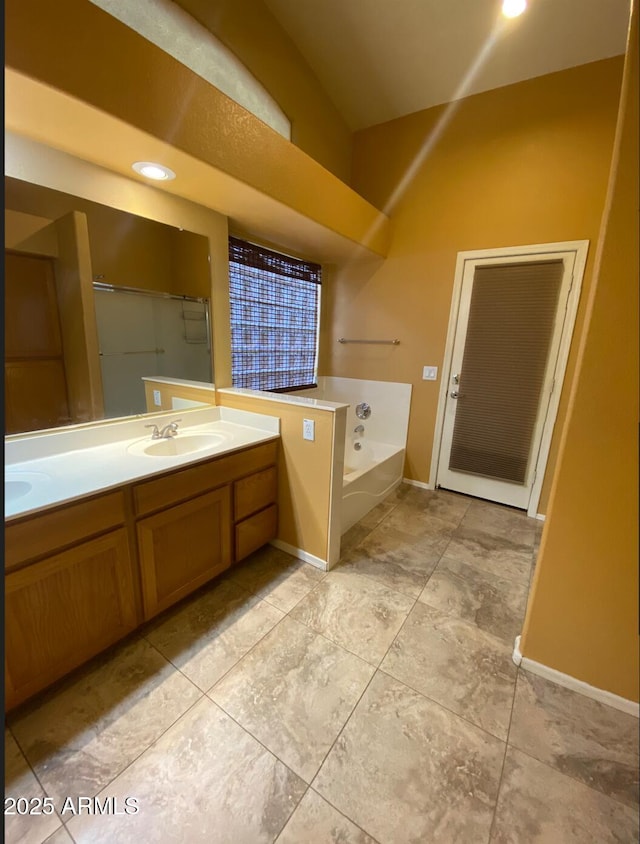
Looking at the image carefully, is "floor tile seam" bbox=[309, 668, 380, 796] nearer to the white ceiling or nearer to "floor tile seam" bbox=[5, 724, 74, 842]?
"floor tile seam" bbox=[5, 724, 74, 842]

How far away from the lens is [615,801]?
0.51m

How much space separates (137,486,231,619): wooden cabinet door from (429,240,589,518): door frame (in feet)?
6.76

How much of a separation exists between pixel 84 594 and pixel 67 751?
18.7 inches

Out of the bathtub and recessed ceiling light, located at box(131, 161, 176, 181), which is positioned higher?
recessed ceiling light, located at box(131, 161, 176, 181)

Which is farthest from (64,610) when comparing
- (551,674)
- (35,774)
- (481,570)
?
(481,570)

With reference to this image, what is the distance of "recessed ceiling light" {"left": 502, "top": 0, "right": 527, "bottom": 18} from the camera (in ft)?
5.93

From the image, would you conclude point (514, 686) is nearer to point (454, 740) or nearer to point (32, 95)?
point (454, 740)

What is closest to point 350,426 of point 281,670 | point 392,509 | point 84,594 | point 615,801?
point 392,509

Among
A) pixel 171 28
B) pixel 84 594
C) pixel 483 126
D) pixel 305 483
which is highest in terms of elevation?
pixel 483 126

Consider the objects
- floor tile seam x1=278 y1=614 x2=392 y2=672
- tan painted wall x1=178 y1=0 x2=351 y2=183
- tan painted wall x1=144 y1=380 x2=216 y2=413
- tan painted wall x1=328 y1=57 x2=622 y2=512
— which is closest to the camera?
floor tile seam x1=278 y1=614 x2=392 y2=672

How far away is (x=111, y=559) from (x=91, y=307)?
45.8 inches

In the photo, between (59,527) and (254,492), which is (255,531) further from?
(59,527)

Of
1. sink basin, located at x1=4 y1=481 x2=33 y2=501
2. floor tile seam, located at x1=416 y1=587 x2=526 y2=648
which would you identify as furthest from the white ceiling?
floor tile seam, located at x1=416 y1=587 x2=526 y2=648

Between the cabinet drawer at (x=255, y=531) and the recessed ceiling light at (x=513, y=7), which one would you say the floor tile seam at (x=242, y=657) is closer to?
the cabinet drawer at (x=255, y=531)
